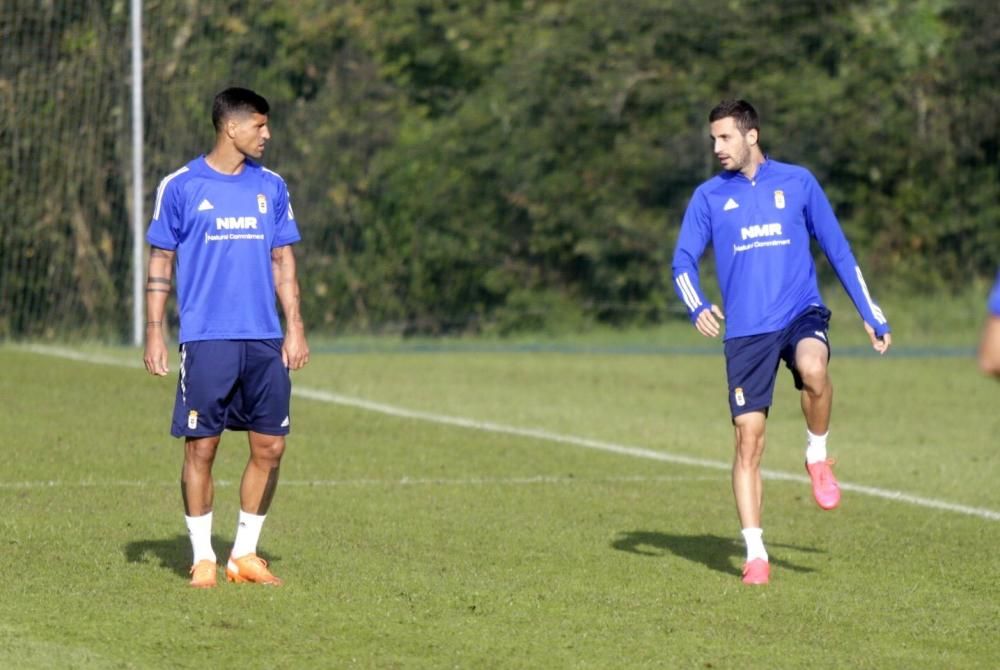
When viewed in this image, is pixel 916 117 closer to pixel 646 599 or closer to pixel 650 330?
pixel 650 330

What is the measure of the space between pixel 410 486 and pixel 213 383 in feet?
11.9

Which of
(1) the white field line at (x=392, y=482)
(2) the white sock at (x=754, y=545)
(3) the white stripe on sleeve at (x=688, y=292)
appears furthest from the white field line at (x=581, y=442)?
(3) the white stripe on sleeve at (x=688, y=292)

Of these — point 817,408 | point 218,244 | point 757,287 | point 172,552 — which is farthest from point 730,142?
point 172,552

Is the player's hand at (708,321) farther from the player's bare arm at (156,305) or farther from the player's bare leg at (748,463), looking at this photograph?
the player's bare arm at (156,305)

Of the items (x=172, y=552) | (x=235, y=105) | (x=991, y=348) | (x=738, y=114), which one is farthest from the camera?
(x=172, y=552)

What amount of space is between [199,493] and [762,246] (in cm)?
256

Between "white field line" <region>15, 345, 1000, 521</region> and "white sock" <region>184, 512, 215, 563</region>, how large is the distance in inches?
172

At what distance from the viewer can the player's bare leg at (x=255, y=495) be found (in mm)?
7773

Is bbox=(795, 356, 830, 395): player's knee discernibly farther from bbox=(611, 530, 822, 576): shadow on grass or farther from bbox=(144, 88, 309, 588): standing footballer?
bbox=(144, 88, 309, 588): standing footballer

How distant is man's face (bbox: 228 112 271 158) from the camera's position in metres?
7.58

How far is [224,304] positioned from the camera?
7.66m

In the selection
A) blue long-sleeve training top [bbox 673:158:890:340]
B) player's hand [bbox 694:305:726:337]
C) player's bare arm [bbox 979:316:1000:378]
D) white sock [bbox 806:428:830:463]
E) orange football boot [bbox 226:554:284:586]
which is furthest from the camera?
white sock [bbox 806:428:830:463]

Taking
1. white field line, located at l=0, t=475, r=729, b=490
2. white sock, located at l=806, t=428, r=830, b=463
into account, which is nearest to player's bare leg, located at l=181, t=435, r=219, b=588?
white sock, located at l=806, t=428, r=830, b=463

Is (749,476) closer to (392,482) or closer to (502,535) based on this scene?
(502,535)
